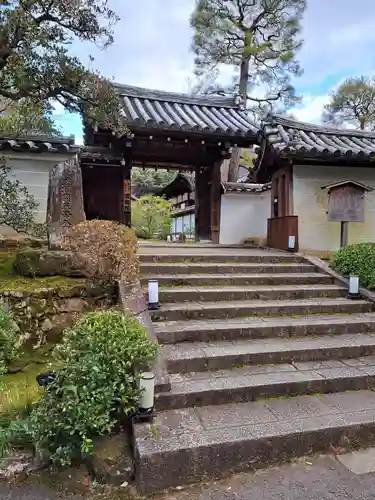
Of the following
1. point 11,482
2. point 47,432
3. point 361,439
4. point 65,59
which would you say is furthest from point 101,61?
point 361,439

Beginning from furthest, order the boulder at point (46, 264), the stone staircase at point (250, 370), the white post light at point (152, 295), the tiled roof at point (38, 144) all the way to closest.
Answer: the tiled roof at point (38, 144) → the boulder at point (46, 264) → the white post light at point (152, 295) → the stone staircase at point (250, 370)

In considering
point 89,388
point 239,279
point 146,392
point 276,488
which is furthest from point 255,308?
point 89,388

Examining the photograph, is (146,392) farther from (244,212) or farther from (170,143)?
(244,212)

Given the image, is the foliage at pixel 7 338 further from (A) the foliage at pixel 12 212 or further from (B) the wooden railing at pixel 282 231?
(B) the wooden railing at pixel 282 231

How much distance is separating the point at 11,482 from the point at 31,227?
3712 mm

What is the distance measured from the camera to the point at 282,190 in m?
8.88

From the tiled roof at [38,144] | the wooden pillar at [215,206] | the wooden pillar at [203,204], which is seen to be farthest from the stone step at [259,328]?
the wooden pillar at [203,204]

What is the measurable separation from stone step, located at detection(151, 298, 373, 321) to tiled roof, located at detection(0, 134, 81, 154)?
4.99 m

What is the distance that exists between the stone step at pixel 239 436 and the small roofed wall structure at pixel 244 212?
27.6ft

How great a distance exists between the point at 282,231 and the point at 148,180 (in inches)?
841

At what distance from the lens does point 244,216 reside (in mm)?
11875

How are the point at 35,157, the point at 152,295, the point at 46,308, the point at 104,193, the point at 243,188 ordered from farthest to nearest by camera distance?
1. the point at 243,188
2. the point at 104,193
3. the point at 35,157
4. the point at 152,295
5. the point at 46,308

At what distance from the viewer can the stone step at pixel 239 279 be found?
547 cm

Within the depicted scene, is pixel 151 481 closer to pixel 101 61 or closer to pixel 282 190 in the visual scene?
pixel 101 61
